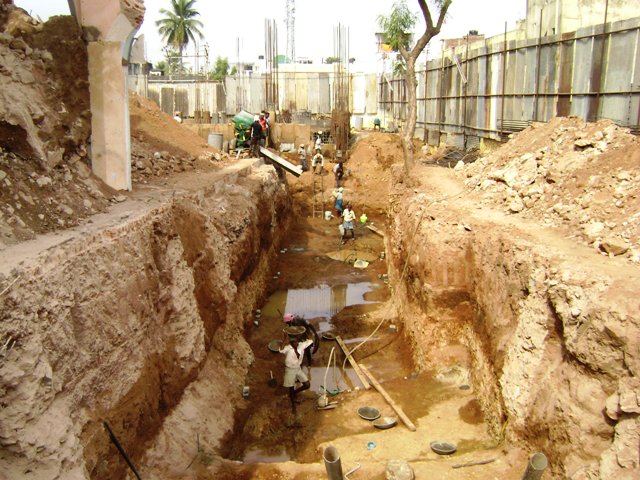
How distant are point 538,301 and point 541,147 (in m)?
5.51

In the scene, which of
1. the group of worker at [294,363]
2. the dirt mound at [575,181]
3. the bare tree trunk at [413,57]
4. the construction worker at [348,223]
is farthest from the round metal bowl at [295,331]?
the construction worker at [348,223]

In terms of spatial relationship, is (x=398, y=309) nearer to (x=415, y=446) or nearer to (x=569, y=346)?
(x=415, y=446)

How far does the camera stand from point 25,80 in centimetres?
769

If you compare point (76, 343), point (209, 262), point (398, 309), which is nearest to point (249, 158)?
point (398, 309)

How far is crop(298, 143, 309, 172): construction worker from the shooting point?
2442 cm

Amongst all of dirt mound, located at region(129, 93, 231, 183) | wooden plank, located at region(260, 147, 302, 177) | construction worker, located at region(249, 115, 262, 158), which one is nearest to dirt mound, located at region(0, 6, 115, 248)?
dirt mound, located at region(129, 93, 231, 183)

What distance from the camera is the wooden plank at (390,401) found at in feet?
26.3

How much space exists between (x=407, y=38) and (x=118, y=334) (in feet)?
54.1

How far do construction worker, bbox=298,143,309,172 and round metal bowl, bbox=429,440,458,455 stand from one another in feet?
57.7

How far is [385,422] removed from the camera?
328 inches

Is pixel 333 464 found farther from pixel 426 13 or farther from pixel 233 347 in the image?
pixel 426 13

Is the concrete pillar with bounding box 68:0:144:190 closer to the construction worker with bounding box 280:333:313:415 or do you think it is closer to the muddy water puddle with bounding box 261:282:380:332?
the construction worker with bounding box 280:333:313:415

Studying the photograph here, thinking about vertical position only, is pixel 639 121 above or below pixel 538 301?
above

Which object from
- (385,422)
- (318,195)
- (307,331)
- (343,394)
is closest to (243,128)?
(318,195)
